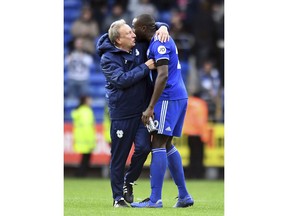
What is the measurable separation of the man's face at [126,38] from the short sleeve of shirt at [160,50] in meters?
0.21

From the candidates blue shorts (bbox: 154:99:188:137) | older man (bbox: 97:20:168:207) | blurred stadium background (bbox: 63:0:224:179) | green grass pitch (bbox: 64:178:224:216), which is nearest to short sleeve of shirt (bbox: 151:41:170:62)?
older man (bbox: 97:20:168:207)

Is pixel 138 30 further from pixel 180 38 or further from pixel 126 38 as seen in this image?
pixel 180 38

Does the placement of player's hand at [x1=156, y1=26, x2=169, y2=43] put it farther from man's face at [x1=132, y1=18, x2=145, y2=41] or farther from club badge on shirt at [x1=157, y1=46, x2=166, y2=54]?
man's face at [x1=132, y1=18, x2=145, y2=41]

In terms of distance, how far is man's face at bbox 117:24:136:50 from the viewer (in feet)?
23.6

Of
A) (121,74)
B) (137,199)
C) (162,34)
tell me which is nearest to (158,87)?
(121,74)

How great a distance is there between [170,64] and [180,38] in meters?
7.61

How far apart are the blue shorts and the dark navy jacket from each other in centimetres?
17

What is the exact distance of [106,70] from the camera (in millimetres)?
7270
